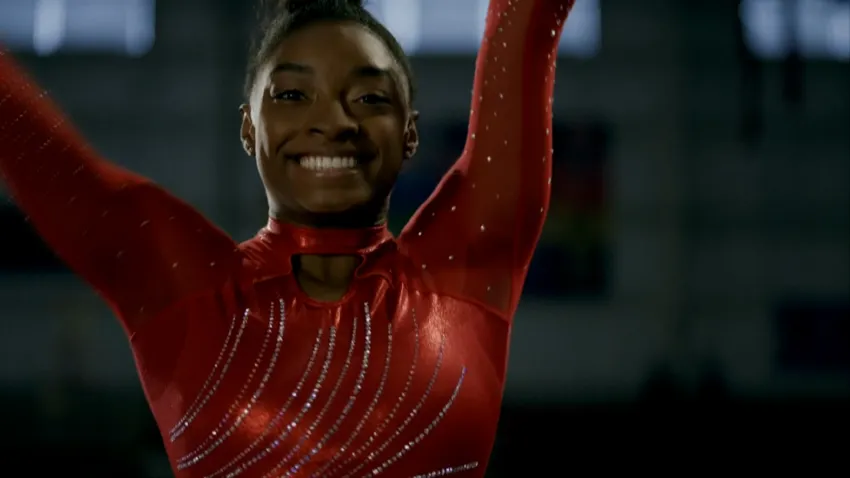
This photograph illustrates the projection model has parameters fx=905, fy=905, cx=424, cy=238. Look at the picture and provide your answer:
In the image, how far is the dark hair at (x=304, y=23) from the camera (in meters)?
0.89

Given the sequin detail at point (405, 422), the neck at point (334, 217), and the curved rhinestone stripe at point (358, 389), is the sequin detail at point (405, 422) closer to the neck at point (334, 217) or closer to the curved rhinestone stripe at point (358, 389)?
the curved rhinestone stripe at point (358, 389)

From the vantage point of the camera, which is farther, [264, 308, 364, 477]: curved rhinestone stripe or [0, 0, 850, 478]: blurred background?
[0, 0, 850, 478]: blurred background

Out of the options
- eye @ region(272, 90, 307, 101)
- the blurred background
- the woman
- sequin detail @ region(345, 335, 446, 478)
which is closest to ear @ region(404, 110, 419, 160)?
the woman

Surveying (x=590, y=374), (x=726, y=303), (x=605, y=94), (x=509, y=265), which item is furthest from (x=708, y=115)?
(x=509, y=265)

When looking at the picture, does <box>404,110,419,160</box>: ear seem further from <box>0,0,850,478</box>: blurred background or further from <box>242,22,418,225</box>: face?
<box>0,0,850,478</box>: blurred background

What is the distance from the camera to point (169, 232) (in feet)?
2.82

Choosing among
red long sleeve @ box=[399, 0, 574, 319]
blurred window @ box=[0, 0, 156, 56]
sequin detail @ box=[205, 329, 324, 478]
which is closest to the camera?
sequin detail @ box=[205, 329, 324, 478]

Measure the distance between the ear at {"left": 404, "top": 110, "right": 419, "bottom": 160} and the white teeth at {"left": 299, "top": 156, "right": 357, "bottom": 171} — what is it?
9cm

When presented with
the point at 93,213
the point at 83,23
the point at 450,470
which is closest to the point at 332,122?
the point at 93,213

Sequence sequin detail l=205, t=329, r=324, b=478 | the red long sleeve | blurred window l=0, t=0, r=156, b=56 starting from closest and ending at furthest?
sequin detail l=205, t=329, r=324, b=478 < the red long sleeve < blurred window l=0, t=0, r=156, b=56

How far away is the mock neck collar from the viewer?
0.88 m

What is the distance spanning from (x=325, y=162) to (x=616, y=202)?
6002mm

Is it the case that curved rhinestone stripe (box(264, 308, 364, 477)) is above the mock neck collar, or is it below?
below

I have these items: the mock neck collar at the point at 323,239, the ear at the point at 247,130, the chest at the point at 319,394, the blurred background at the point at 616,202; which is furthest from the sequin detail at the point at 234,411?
the blurred background at the point at 616,202
